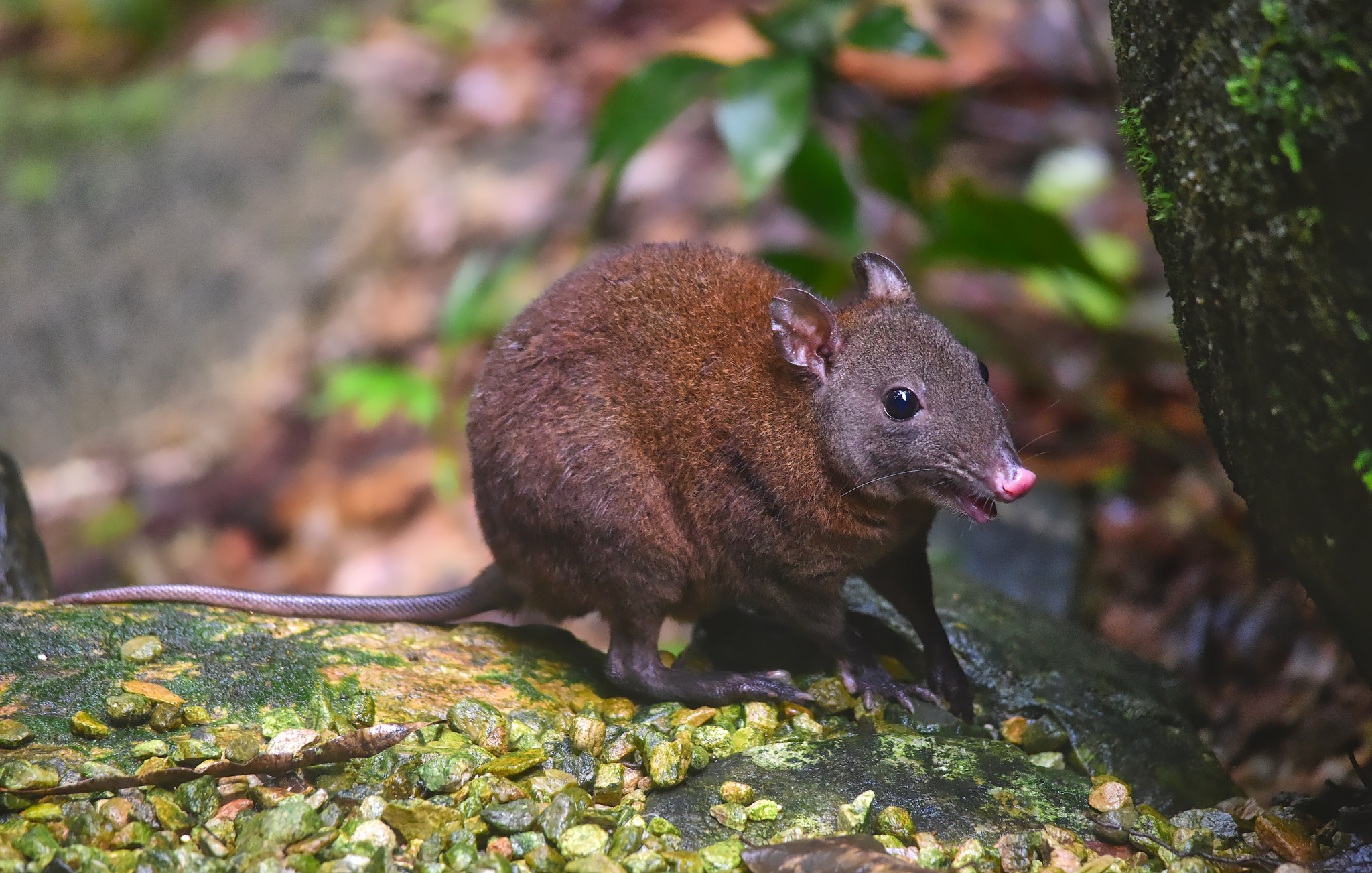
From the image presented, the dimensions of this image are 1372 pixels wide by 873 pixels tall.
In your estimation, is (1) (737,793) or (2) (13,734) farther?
(1) (737,793)

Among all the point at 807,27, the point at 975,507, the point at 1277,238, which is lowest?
the point at 975,507

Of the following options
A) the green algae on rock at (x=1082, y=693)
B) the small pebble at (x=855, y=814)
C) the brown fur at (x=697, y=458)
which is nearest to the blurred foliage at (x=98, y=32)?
the brown fur at (x=697, y=458)

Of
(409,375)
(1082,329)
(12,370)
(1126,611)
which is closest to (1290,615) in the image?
(1126,611)

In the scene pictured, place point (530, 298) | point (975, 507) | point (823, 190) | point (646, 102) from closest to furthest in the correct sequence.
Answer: point (975, 507)
point (646, 102)
point (823, 190)
point (530, 298)

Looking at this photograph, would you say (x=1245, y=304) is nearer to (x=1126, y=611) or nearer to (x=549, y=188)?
(x=1126, y=611)

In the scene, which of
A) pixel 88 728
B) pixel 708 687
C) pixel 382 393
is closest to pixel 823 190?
pixel 708 687

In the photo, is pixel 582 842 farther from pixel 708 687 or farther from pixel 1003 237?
pixel 1003 237
